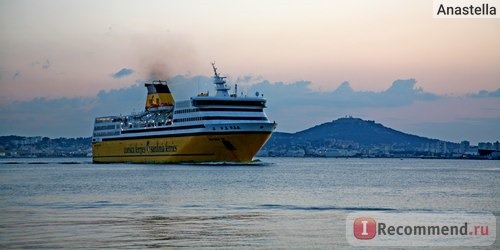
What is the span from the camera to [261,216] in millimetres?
35750

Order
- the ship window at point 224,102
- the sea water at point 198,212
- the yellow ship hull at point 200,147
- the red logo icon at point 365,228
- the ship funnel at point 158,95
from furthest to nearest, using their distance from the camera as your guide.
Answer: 1. the ship funnel at point 158,95
2. the ship window at point 224,102
3. the yellow ship hull at point 200,147
4. the red logo icon at point 365,228
5. the sea water at point 198,212

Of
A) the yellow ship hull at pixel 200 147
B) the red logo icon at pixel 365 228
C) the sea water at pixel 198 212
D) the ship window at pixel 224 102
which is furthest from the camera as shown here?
the ship window at pixel 224 102

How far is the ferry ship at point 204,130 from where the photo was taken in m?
92.3

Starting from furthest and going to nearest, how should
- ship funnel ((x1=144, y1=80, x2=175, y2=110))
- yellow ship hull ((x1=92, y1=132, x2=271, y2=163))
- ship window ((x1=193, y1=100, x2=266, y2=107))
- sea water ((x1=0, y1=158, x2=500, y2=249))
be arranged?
1. ship funnel ((x1=144, y1=80, x2=175, y2=110))
2. ship window ((x1=193, y1=100, x2=266, y2=107))
3. yellow ship hull ((x1=92, y1=132, x2=271, y2=163))
4. sea water ((x1=0, y1=158, x2=500, y2=249))

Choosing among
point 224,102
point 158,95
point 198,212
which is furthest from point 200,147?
point 198,212

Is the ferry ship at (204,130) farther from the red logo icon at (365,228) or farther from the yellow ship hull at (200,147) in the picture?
the red logo icon at (365,228)

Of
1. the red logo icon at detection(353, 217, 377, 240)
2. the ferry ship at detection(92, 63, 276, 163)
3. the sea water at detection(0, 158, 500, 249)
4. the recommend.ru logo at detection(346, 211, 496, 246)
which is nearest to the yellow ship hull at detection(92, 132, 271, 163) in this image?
the ferry ship at detection(92, 63, 276, 163)

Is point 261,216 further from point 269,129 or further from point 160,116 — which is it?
point 160,116

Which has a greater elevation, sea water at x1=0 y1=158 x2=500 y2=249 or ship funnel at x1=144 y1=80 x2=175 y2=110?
ship funnel at x1=144 y1=80 x2=175 y2=110

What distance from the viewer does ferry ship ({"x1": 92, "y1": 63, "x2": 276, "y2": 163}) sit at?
92.3m

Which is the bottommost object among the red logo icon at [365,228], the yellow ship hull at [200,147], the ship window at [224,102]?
the red logo icon at [365,228]

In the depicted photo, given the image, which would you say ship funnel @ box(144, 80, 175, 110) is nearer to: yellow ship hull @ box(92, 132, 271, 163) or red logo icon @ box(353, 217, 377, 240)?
yellow ship hull @ box(92, 132, 271, 163)

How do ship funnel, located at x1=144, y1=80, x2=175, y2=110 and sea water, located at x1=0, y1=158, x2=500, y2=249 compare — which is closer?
sea water, located at x1=0, y1=158, x2=500, y2=249

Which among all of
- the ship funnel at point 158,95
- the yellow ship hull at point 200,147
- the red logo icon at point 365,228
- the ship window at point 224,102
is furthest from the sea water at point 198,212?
the ship funnel at point 158,95
